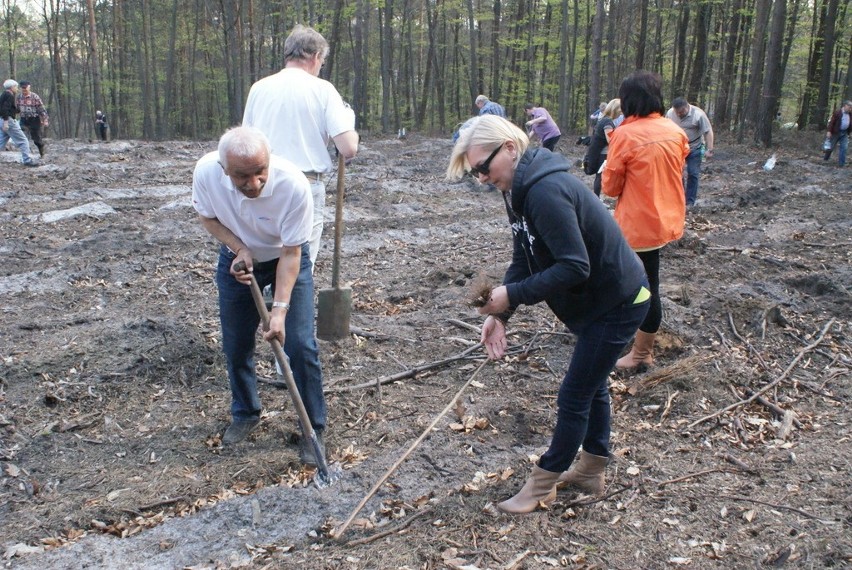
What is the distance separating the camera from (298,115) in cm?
431

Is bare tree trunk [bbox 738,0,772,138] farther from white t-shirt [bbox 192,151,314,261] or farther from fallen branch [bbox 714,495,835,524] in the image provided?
white t-shirt [bbox 192,151,314,261]

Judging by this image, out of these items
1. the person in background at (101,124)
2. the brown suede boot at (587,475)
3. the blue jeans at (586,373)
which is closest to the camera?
the blue jeans at (586,373)

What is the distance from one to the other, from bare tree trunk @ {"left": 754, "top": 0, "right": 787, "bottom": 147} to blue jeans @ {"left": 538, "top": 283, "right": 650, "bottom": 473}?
1639 cm

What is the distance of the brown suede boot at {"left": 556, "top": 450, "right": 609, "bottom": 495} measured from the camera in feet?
10.9

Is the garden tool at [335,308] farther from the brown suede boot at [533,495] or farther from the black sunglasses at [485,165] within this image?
the black sunglasses at [485,165]

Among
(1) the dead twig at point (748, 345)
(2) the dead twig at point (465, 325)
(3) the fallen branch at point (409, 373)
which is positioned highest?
(1) the dead twig at point (748, 345)

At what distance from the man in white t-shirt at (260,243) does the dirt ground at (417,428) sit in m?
0.55

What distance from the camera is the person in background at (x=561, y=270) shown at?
2570mm

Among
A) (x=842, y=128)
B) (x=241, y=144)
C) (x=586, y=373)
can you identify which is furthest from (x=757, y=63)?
(x=241, y=144)

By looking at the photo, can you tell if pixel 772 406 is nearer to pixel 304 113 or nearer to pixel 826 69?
pixel 304 113

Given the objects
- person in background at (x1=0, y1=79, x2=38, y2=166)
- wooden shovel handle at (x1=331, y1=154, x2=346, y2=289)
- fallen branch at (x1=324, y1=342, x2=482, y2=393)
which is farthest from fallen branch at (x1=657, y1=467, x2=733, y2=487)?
person in background at (x1=0, y1=79, x2=38, y2=166)

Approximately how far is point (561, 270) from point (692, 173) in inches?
356

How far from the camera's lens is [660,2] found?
29359mm

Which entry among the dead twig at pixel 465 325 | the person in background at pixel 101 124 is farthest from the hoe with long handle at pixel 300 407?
the person in background at pixel 101 124
